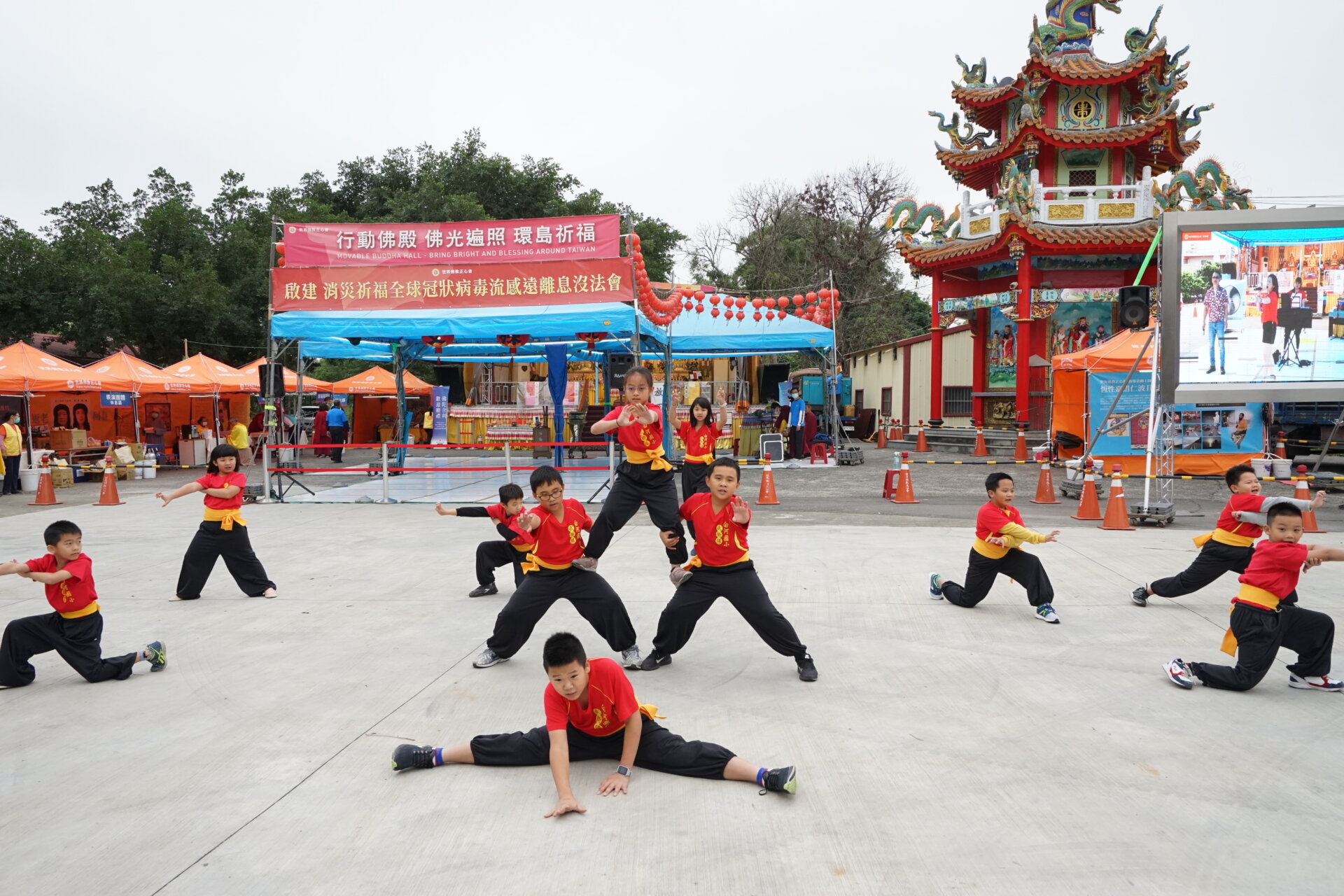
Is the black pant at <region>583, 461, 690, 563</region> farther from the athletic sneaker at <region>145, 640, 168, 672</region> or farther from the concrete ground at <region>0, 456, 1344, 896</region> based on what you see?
the athletic sneaker at <region>145, 640, 168, 672</region>

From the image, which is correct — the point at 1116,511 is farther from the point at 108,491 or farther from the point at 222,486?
the point at 108,491

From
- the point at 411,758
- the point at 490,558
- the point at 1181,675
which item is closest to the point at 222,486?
the point at 490,558

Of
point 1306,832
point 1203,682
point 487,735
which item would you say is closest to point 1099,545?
point 1203,682

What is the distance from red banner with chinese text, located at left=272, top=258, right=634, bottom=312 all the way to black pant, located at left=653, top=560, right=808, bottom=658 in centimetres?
867

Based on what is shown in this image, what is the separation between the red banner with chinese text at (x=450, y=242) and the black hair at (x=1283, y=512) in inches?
381

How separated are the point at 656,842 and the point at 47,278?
103 feet

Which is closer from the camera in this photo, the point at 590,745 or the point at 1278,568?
the point at 590,745

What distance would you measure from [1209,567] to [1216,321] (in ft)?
12.3

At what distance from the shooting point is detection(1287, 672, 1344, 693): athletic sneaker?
4469 millimetres

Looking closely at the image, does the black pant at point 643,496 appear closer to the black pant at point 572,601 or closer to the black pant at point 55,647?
the black pant at point 572,601

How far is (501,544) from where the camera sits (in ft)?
22.0

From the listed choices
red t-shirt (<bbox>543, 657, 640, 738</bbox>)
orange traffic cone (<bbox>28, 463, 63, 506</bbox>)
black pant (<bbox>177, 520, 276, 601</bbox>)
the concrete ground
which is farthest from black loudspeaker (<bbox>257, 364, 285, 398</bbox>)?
red t-shirt (<bbox>543, 657, 640, 738</bbox>)

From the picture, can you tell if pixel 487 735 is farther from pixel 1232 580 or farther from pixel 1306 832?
pixel 1232 580

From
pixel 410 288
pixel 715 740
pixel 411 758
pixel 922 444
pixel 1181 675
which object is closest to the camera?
pixel 411 758
